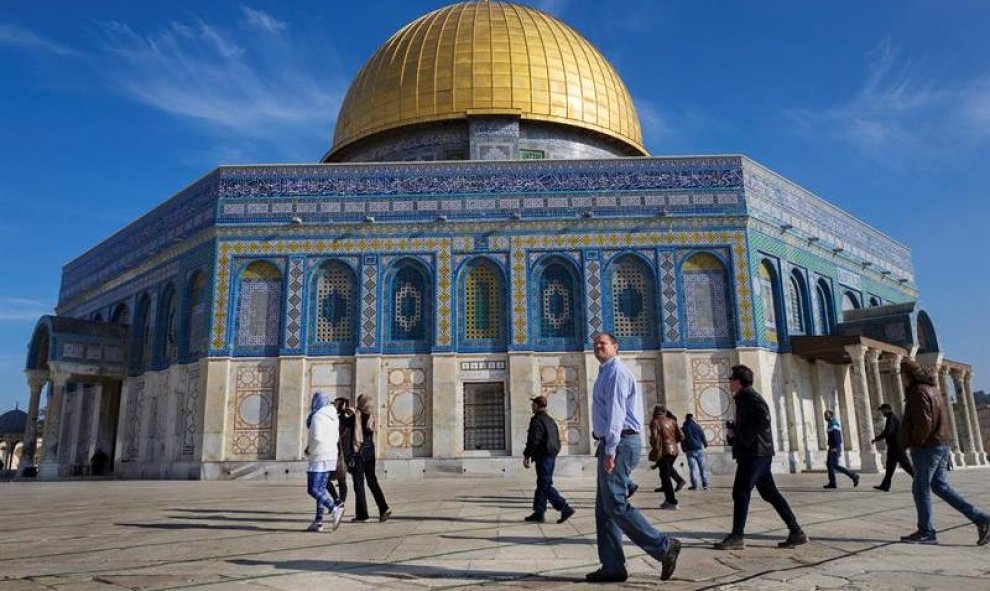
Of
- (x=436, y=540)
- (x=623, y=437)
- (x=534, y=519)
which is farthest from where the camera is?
(x=534, y=519)

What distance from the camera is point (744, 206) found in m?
19.0

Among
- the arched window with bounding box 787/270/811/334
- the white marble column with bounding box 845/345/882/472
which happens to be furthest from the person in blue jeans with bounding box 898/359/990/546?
the arched window with bounding box 787/270/811/334

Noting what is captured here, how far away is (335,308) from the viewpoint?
18938 mm

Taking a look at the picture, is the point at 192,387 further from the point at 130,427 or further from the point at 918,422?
the point at 918,422

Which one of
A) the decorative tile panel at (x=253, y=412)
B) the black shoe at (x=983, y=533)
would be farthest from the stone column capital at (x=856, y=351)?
the decorative tile panel at (x=253, y=412)

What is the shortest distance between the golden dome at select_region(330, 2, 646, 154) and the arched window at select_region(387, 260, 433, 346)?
5740mm

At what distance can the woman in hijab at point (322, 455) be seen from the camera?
7000 millimetres

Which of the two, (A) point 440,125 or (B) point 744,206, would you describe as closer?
(B) point 744,206

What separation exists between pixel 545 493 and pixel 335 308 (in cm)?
1252

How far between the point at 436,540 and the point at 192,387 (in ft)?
49.0

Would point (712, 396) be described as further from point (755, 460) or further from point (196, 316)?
point (196, 316)

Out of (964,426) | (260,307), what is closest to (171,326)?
(260,307)

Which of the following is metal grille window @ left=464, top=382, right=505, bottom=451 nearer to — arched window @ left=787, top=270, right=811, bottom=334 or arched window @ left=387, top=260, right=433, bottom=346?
arched window @ left=387, top=260, right=433, bottom=346

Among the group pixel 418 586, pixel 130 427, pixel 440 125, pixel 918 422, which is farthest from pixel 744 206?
pixel 130 427
